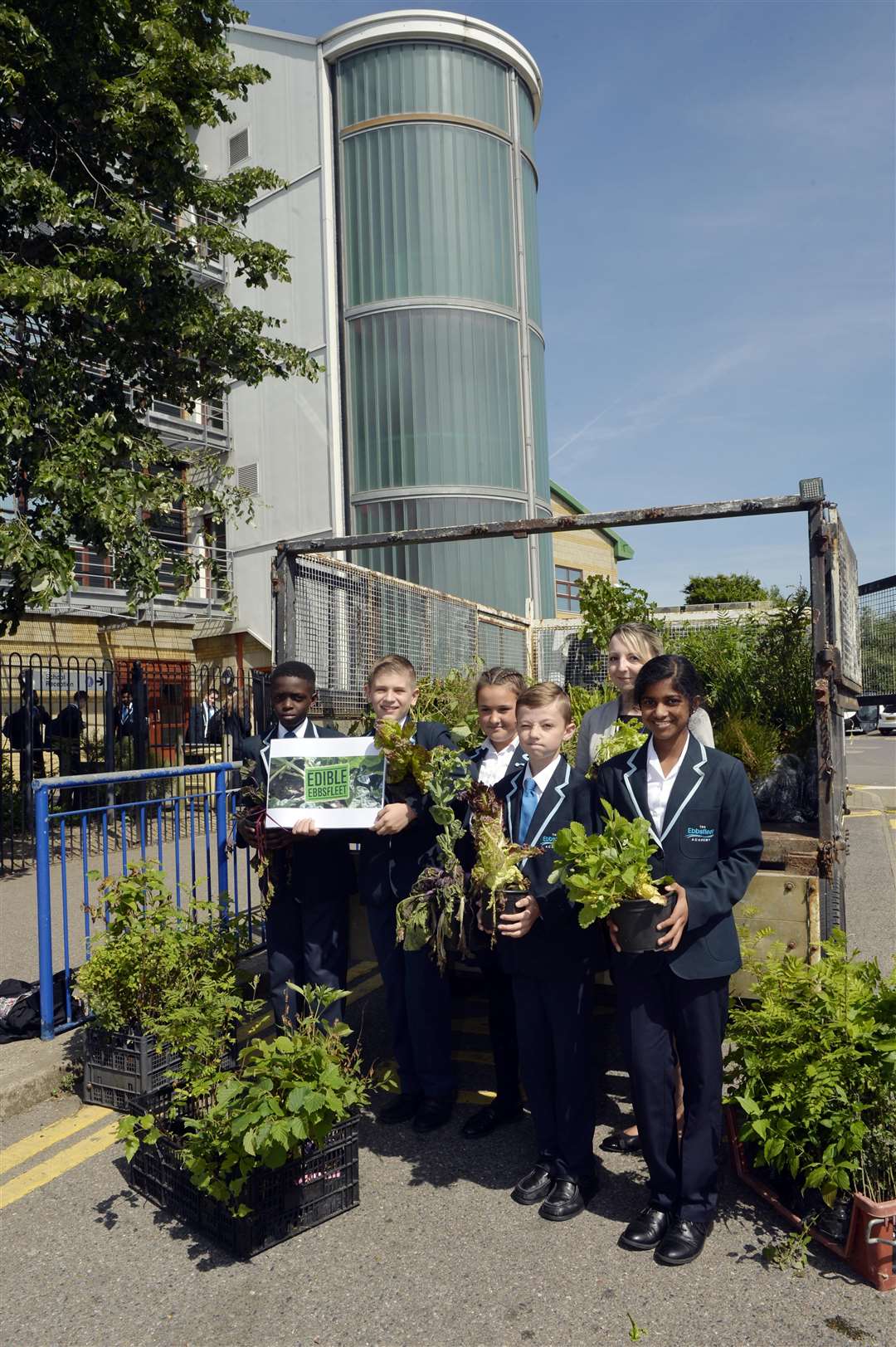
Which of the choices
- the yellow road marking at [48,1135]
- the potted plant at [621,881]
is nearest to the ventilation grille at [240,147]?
the yellow road marking at [48,1135]

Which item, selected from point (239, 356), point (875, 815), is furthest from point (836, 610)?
point (875, 815)

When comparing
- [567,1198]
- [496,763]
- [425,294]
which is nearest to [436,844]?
[496,763]

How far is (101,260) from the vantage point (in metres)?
10.4

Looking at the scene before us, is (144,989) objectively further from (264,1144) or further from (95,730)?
(95,730)

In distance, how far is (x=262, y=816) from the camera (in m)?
4.34

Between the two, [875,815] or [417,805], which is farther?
[875,815]

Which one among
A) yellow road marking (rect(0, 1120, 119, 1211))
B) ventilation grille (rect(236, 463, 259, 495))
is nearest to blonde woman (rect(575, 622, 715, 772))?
yellow road marking (rect(0, 1120, 119, 1211))

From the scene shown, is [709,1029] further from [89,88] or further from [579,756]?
[89,88]

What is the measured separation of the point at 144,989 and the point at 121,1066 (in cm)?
42

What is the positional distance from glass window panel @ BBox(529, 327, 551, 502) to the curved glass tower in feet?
3.35

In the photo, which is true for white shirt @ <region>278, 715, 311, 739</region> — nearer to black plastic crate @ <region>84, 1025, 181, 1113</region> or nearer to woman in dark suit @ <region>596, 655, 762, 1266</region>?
black plastic crate @ <region>84, 1025, 181, 1113</region>

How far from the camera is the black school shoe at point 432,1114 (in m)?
4.20

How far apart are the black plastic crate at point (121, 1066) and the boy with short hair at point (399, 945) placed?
1.10m

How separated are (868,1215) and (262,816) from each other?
279 cm
